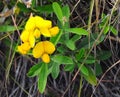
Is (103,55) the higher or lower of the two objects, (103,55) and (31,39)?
the lower

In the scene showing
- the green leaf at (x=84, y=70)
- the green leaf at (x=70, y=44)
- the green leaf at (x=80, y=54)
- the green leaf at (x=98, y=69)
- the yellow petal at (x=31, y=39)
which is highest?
the yellow petal at (x=31, y=39)

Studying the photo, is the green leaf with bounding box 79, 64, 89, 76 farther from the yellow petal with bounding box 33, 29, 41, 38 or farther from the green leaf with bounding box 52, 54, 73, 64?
the yellow petal with bounding box 33, 29, 41, 38

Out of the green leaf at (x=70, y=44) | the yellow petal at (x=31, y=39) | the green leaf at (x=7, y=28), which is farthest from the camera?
the green leaf at (x=7, y=28)

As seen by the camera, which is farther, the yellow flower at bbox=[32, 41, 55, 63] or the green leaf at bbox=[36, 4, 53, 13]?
the green leaf at bbox=[36, 4, 53, 13]

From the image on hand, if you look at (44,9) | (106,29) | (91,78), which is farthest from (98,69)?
(44,9)

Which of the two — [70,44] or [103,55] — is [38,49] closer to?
[70,44]

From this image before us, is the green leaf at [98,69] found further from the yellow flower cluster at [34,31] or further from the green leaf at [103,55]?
the yellow flower cluster at [34,31]

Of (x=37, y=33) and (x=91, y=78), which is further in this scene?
(x=91, y=78)

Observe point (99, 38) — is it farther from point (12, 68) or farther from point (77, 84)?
point (12, 68)

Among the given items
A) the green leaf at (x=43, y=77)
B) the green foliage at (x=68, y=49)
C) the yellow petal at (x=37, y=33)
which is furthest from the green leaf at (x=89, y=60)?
the yellow petal at (x=37, y=33)

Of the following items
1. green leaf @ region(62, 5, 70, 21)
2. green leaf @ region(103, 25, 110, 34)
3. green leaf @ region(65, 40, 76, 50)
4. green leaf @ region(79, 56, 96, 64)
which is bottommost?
green leaf @ region(79, 56, 96, 64)

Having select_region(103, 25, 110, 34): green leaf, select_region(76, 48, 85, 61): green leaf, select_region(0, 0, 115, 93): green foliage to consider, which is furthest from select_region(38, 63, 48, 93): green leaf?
select_region(103, 25, 110, 34): green leaf
